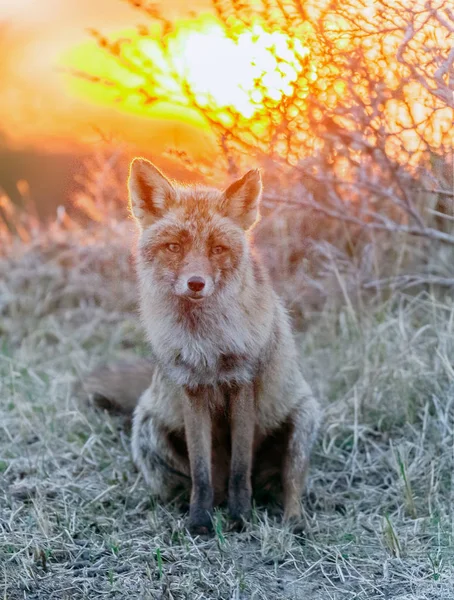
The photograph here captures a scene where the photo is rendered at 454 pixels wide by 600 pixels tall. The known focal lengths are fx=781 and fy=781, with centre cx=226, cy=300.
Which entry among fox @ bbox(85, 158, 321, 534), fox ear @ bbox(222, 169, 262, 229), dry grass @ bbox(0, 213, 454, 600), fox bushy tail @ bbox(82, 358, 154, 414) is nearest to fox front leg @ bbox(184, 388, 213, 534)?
fox @ bbox(85, 158, 321, 534)

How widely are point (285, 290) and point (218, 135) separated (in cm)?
219

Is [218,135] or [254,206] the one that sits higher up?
[218,135]

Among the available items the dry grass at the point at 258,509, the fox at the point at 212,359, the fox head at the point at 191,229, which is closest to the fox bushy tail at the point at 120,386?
the dry grass at the point at 258,509

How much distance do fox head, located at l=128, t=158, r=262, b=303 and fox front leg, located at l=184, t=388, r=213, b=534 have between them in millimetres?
553

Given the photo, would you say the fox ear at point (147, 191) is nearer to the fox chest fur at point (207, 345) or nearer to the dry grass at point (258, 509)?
the fox chest fur at point (207, 345)

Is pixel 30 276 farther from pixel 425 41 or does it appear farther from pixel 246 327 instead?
pixel 425 41

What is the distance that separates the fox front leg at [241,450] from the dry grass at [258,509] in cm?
13

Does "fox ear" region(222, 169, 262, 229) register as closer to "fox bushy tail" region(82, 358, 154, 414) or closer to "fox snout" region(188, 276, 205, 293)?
"fox snout" region(188, 276, 205, 293)

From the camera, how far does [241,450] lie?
159 inches

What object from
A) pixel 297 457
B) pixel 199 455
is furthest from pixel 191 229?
pixel 297 457

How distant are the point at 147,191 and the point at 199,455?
138 cm

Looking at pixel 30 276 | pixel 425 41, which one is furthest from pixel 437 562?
pixel 30 276

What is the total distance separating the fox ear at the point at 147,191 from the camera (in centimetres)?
387

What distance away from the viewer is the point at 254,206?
3961mm
